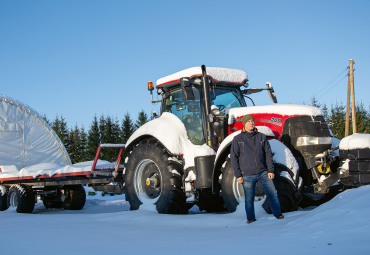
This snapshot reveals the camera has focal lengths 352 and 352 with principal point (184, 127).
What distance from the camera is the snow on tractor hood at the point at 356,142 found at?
466 centimetres

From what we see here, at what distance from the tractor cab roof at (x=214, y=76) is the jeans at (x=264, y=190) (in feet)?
7.21

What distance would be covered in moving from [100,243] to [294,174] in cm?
266

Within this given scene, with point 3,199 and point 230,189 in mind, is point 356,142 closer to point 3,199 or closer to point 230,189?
point 230,189

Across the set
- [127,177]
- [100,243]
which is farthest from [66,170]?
[100,243]

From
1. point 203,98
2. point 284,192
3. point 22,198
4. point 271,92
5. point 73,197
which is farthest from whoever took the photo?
point 73,197

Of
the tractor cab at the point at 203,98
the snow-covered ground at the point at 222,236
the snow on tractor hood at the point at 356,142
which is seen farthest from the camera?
the tractor cab at the point at 203,98

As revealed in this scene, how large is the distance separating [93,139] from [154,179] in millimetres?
26100

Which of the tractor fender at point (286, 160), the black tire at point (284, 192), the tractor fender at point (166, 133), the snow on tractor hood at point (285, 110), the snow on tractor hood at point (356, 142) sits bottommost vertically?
the black tire at point (284, 192)

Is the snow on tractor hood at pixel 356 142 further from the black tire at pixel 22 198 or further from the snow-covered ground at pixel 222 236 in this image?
the black tire at pixel 22 198

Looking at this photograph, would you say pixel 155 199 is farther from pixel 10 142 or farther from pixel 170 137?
pixel 10 142

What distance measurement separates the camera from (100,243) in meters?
3.42

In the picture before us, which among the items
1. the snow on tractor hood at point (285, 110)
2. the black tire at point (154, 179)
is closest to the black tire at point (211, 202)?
the black tire at point (154, 179)

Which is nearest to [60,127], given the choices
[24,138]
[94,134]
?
[94,134]

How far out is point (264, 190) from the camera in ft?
14.8
